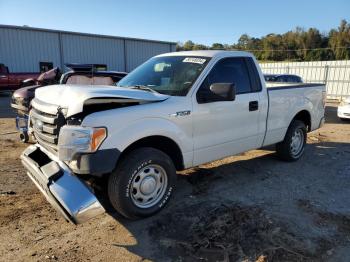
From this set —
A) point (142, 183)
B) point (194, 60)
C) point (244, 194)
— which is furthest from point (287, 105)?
point (142, 183)

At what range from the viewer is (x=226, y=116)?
4.63 m

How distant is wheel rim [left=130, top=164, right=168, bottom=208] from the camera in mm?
3799

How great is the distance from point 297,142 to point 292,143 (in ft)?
0.70

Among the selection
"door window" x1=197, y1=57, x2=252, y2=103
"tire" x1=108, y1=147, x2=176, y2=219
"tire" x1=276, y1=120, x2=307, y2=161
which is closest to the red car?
"tire" x1=276, y1=120, x2=307, y2=161

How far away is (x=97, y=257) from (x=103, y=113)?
143 cm

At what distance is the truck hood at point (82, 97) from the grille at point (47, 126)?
0.30 feet

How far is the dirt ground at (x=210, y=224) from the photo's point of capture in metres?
3.28

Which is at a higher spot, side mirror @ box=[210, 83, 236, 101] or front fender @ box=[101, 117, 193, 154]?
side mirror @ box=[210, 83, 236, 101]

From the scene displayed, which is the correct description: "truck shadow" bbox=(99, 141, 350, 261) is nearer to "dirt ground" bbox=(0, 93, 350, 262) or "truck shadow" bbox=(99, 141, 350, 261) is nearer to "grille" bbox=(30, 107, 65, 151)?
"dirt ground" bbox=(0, 93, 350, 262)

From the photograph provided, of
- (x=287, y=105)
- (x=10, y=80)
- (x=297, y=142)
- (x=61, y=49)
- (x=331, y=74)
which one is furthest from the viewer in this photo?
(x=61, y=49)

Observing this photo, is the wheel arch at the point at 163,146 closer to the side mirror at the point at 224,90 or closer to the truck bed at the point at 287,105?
the side mirror at the point at 224,90

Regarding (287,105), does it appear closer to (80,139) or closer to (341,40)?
(80,139)

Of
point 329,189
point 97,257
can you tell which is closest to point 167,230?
point 97,257

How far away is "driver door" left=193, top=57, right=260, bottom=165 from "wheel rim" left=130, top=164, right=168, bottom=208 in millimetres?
618
